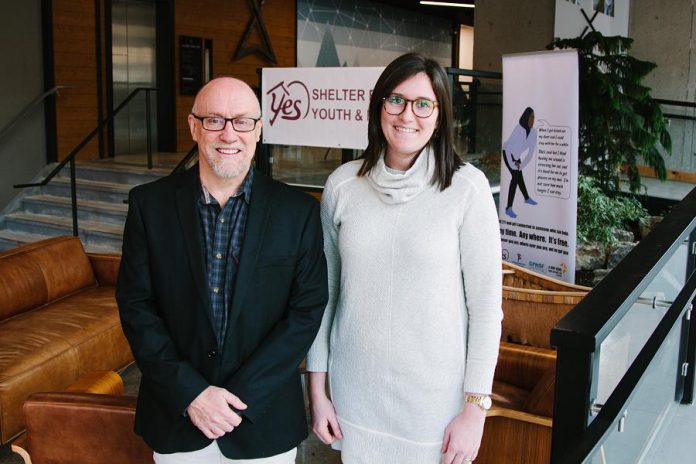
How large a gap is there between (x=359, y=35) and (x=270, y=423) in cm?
1403

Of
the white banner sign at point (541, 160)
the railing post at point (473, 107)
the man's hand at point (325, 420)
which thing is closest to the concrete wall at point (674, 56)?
the railing post at point (473, 107)

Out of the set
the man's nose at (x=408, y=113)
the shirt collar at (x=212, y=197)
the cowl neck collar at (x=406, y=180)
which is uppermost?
the man's nose at (x=408, y=113)

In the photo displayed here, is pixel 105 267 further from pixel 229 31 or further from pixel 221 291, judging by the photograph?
pixel 229 31

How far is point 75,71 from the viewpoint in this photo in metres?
9.83

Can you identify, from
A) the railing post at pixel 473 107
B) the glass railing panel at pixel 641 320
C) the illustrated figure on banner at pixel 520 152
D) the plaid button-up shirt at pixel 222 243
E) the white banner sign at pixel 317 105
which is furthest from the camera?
the railing post at pixel 473 107

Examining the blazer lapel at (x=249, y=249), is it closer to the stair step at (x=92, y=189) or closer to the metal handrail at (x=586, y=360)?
the metal handrail at (x=586, y=360)

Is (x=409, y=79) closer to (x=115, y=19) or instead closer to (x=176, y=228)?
(x=176, y=228)

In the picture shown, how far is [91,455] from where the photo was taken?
2.79 metres

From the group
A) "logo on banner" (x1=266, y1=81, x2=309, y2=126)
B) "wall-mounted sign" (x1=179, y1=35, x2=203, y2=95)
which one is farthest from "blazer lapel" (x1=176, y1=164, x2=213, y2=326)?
"wall-mounted sign" (x1=179, y1=35, x2=203, y2=95)

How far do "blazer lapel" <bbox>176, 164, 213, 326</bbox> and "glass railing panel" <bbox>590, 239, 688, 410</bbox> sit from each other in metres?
1.06

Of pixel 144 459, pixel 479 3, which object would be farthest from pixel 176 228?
pixel 479 3

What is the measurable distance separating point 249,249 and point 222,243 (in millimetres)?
83

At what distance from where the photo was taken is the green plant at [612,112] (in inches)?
283

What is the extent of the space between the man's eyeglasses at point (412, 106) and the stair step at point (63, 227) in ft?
22.0
